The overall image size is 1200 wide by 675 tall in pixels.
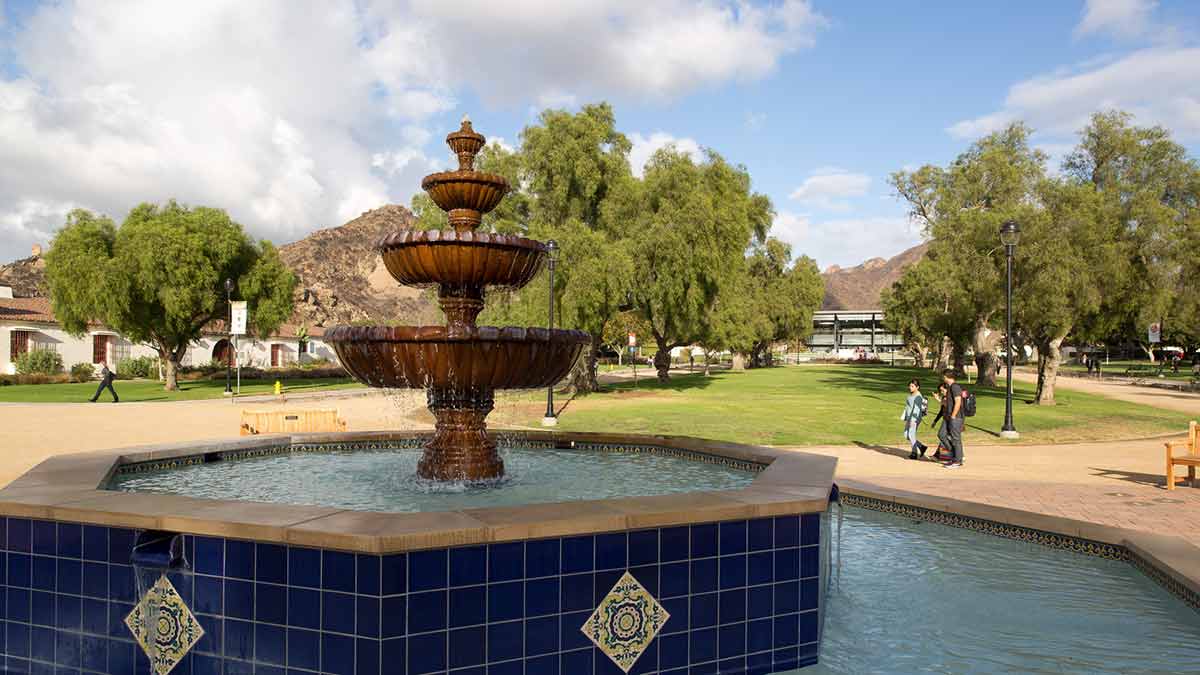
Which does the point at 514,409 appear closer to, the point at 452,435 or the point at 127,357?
the point at 452,435

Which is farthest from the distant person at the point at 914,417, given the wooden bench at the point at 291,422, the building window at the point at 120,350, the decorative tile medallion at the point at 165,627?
the building window at the point at 120,350

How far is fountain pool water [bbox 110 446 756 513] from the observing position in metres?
6.57

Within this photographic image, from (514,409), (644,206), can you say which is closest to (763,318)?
(644,206)

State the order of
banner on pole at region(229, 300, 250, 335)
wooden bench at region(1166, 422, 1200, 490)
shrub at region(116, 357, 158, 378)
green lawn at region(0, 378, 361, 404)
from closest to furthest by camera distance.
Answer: wooden bench at region(1166, 422, 1200, 490) < banner on pole at region(229, 300, 250, 335) < green lawn at region(0, 378, 361, 404) < shrub at region(116, 357, 158, 378)

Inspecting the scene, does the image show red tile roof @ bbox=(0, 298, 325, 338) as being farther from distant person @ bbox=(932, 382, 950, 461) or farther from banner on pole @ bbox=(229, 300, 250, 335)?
distant person @ bbox=(932, 382, 950, 461)

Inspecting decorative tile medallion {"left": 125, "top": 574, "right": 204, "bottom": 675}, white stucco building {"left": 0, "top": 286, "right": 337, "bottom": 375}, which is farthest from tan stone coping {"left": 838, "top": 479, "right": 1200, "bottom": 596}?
white stucco building {"left": 0, "top": 286, "right": 337, "bottom": 375}

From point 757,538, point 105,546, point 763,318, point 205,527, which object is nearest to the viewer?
point 205,527

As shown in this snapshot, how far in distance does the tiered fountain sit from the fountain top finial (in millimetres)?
10

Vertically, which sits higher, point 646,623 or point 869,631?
point 646,623

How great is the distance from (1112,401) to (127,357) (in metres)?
55.6

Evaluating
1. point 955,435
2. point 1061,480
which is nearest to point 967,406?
point 955,435

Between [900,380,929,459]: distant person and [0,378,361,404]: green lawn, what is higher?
[900,380,929,459]: distant person

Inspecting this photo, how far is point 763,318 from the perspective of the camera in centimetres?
6306

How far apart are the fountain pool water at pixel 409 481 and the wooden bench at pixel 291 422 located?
5315 millimetres
